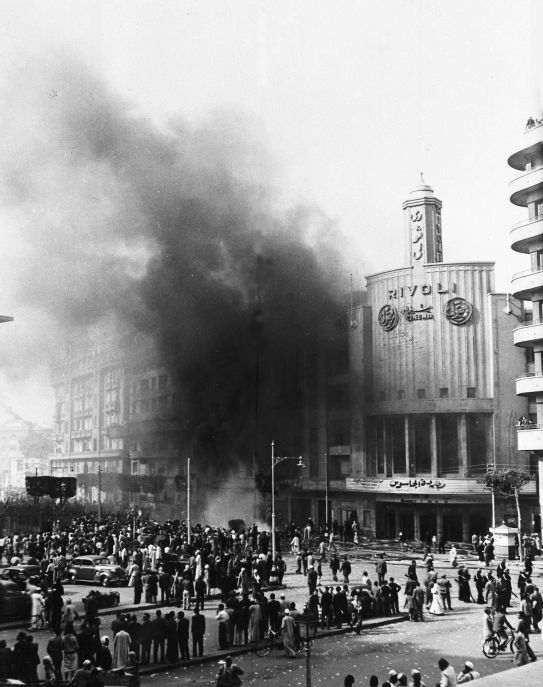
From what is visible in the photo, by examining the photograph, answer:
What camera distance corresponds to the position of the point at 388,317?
62.9 m

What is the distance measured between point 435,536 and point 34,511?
1287 inches

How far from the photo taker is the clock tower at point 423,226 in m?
62.1

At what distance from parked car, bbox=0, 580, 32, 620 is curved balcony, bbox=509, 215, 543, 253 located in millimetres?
34974

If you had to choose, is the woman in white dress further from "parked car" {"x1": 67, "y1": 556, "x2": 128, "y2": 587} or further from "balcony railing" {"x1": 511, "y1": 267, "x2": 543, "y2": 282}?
"balcony railing" {"x1": 511, "y1": 267, "x2": 543, "y2": 282}

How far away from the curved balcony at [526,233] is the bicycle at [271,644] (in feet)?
106

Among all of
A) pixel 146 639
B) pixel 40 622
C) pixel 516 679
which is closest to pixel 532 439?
pixel 40 622

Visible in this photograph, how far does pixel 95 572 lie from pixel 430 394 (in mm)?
34132

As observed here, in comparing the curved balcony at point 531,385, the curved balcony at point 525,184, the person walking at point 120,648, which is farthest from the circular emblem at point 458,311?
the person walking at point 120,648

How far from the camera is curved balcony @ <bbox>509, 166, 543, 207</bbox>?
46781mm

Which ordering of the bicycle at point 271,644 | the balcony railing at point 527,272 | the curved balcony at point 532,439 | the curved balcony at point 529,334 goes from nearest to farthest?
the bicycle at point 271,644, the curved balcony at point 532,439, the curved balcony at point 529,334, the balcony railing at point 527,272

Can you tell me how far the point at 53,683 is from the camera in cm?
1727

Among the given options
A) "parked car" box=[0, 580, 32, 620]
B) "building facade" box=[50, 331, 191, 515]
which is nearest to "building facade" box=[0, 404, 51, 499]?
"building facade" box=[50, 331, 191, 515]

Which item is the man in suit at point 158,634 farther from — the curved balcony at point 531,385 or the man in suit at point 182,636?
the curved balcony at point 531,385

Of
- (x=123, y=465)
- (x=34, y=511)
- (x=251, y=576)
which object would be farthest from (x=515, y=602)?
(x=123, y=465)
